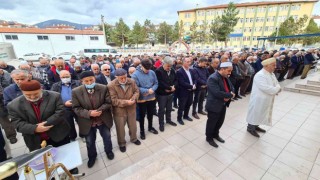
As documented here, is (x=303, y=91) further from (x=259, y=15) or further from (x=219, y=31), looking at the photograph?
(x=259, y=15)

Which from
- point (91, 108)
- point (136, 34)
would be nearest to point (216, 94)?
point (91, 108)

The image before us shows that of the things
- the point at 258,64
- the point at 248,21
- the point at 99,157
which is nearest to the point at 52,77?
the point at 99,157

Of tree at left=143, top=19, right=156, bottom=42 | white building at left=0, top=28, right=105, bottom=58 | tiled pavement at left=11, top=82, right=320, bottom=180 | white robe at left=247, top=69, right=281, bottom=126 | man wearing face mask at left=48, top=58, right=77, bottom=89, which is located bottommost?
tiled pavement at left=11, top=82, right=320, bottom=180

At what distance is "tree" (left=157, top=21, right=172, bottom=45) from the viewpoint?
38.4m

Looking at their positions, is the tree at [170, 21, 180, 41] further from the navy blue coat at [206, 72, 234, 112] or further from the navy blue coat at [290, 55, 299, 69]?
the navy blue coat at [206, 72, 234, 112]

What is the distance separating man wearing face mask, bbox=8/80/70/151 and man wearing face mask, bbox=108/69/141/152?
90cm

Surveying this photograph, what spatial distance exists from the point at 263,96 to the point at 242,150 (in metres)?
1.29

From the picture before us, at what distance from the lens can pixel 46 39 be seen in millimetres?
23938

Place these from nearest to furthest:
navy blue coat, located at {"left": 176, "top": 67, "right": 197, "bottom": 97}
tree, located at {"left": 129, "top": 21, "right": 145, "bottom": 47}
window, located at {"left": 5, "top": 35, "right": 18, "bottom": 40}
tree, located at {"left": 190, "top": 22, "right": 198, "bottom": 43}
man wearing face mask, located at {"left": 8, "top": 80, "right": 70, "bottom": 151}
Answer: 1. man wearing face mask, located at {"left": 8, "top": 80, "right": 70, "bottom": 151}
2. navy blue coat, located at {"left": 176, "top": 67, "right": 197, "bottom": 97}
3. window, located at {"left": 5, "top": 35, "right": 18, "bottom": 40}
4. tree, located at {"left": 129, "top": 21, "right": 145, "bottom": 47}
5. tree, located at {"left": 190, "top": 22, "right": 198, "bottom": 43}

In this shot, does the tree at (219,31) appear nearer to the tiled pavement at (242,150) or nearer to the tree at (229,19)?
the tree at (229,19)

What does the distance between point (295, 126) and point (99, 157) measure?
4981mm

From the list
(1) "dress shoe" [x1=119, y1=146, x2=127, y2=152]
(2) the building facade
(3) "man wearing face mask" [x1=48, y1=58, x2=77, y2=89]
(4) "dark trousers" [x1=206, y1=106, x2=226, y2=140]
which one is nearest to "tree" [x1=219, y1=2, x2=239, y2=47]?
(2) the building facade

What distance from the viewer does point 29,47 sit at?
22875mm

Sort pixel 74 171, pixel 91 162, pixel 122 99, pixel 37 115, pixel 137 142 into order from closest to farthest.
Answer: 1. pixel 37 115
2. pixel 74 171
3. pixel 91 162
4. pixel 122 99
5. pixel 137 142
